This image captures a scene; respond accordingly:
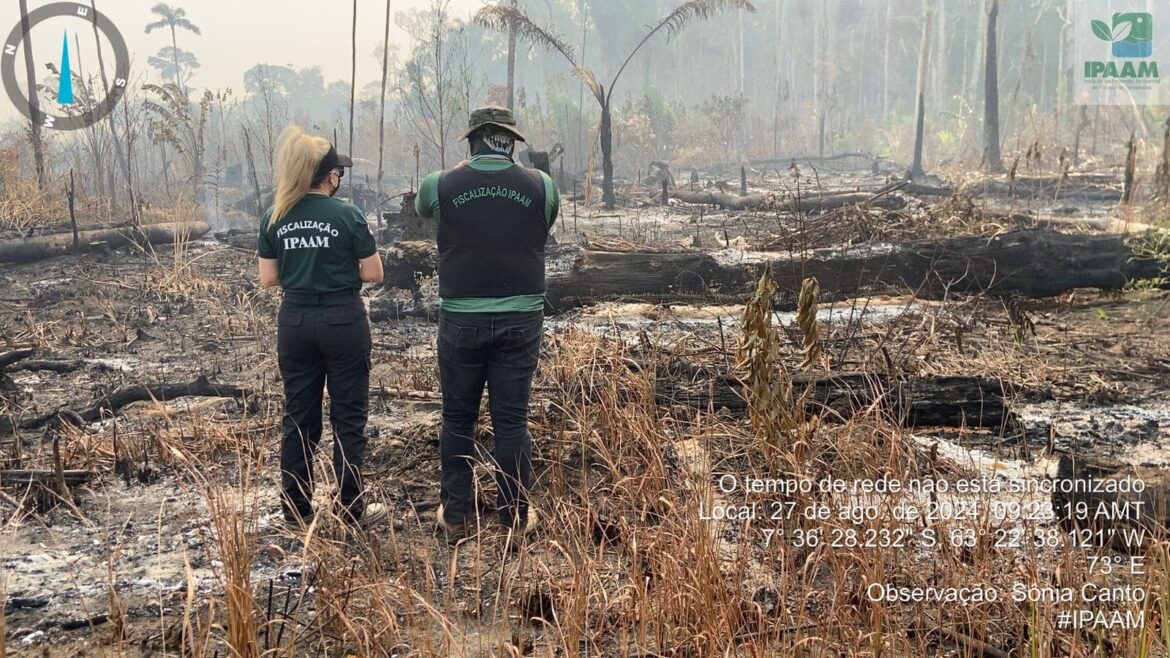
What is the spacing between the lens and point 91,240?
11312mm

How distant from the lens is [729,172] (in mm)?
28312

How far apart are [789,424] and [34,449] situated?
12.9 ft

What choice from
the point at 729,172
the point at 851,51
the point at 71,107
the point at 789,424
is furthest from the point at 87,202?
the point at 851,51

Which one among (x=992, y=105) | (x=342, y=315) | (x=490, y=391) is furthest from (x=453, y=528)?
(x=992, y=105)

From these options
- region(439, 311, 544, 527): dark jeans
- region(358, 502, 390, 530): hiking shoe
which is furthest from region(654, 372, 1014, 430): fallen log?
region(358, 502, 390, 530): hiking shoe

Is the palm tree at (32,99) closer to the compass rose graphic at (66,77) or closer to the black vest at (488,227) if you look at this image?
the compass rose graphic at (66,77)

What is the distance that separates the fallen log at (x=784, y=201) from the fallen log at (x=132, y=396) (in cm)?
731

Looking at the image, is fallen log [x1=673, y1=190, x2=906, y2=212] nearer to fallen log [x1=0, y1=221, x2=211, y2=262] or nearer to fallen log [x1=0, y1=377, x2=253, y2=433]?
fallen log [x1=0, y1=377, x2=253, y2=433]

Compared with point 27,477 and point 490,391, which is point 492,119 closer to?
point 490,391

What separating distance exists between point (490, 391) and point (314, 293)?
Result: 0.81 metres

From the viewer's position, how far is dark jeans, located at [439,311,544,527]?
341 cm

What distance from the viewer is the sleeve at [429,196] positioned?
11.1 ft

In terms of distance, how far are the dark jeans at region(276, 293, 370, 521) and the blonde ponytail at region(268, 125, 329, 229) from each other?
37 centimetres

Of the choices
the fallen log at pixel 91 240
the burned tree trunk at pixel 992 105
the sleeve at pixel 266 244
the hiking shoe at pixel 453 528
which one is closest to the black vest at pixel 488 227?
→ the sleeve at pixel 266 244
